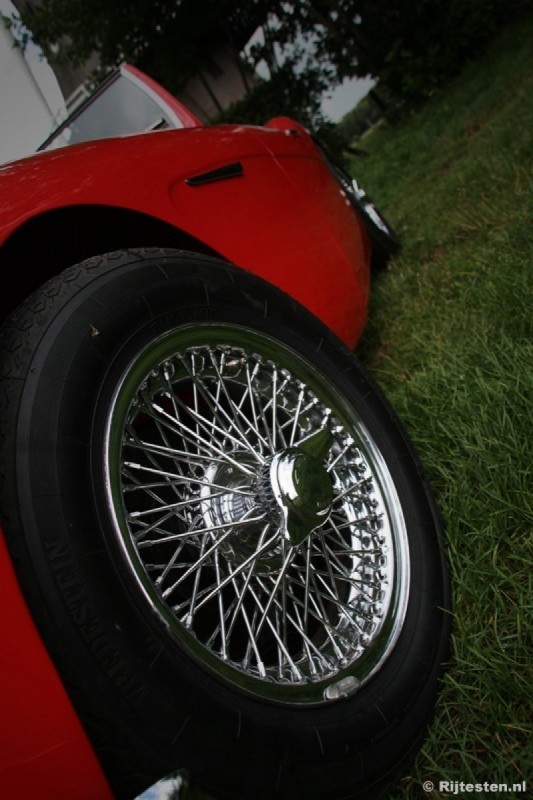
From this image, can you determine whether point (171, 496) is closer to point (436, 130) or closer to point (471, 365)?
point (471, 365)

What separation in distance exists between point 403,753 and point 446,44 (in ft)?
40.7

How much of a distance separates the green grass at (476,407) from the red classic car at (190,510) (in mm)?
79

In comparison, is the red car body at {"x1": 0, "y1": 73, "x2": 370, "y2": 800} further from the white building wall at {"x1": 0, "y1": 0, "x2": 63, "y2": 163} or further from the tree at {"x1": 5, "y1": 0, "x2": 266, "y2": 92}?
the tree at {"x1": 5, "y1": 0, "x2": 266, "y2": 92}

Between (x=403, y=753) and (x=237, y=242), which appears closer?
(x=403, y=753)

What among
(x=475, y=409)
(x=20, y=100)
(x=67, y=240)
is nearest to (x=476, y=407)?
(x=475, y=409)

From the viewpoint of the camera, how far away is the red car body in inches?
28.3

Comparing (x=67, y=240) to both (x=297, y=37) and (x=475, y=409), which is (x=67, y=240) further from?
(x=297, y=37)

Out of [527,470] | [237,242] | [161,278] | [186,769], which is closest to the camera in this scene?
[186,769]

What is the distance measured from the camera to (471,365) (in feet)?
6.34

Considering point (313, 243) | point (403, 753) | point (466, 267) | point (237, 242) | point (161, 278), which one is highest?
point (161, 278)

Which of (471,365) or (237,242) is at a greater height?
(237,242)

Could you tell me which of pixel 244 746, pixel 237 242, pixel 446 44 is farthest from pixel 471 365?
pixel 446 44

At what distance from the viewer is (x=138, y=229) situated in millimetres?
1455

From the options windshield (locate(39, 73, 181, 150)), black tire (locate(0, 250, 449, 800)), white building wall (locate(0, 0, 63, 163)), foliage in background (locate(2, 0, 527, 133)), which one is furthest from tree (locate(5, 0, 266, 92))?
black tire (locate(0, 250, 449, 800))
